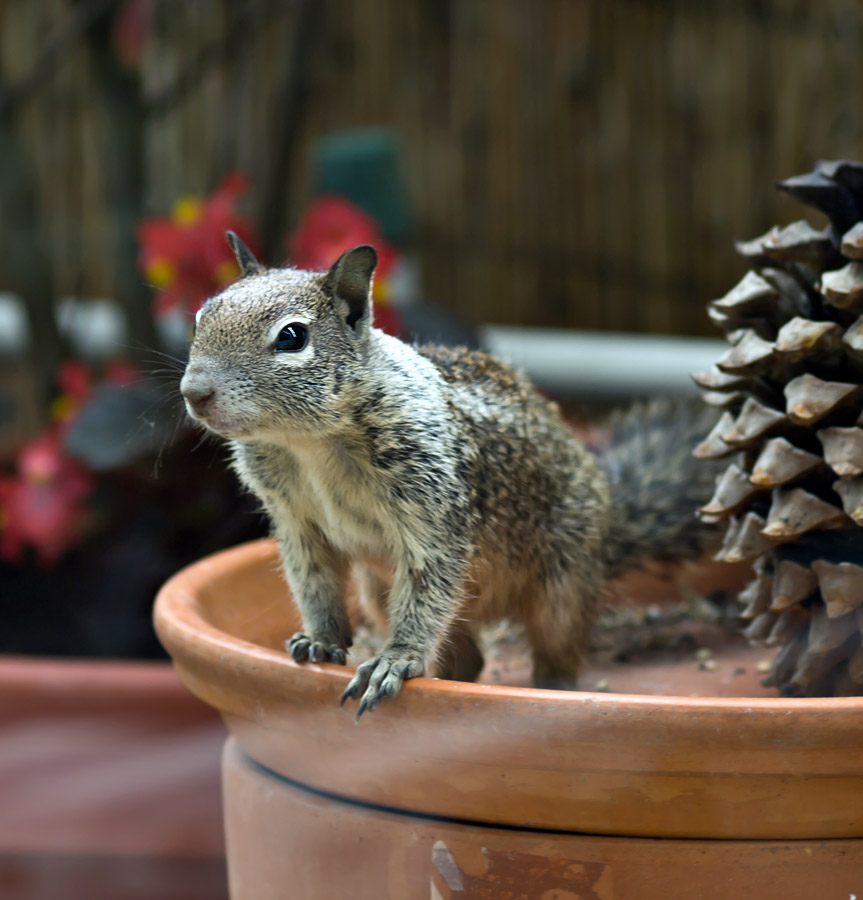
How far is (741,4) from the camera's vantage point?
1627mm

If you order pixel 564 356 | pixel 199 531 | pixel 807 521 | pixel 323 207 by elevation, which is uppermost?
pixel 323 207

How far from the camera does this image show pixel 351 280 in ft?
2.53

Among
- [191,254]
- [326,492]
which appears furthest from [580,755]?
[191,254]

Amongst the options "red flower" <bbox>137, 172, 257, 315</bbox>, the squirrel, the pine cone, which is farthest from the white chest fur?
"red flower" <bbox>137, 172, 257, 315</bbox>

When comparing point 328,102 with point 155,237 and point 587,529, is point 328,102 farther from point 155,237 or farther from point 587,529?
point 587,529

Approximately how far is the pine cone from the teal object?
1078 mm

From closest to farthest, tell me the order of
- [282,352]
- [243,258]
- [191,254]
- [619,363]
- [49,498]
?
[282,352] < [243,258] < [191,254] < [49,498] < [619,363]

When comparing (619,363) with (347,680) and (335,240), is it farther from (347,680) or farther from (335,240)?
(347,680)

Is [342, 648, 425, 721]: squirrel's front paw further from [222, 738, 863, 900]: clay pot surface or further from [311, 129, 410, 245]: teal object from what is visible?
[311, 129, 410, 245]: teal object

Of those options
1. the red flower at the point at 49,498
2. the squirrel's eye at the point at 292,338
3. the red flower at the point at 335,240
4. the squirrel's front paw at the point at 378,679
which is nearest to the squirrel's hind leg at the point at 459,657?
the squirrel's front paw at the point at 378,679

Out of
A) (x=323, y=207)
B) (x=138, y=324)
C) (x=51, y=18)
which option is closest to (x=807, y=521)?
(x=323, y=207)

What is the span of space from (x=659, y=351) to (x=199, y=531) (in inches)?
26.4

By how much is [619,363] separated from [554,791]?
106cm

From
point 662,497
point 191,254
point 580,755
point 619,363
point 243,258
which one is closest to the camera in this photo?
point 580,755
